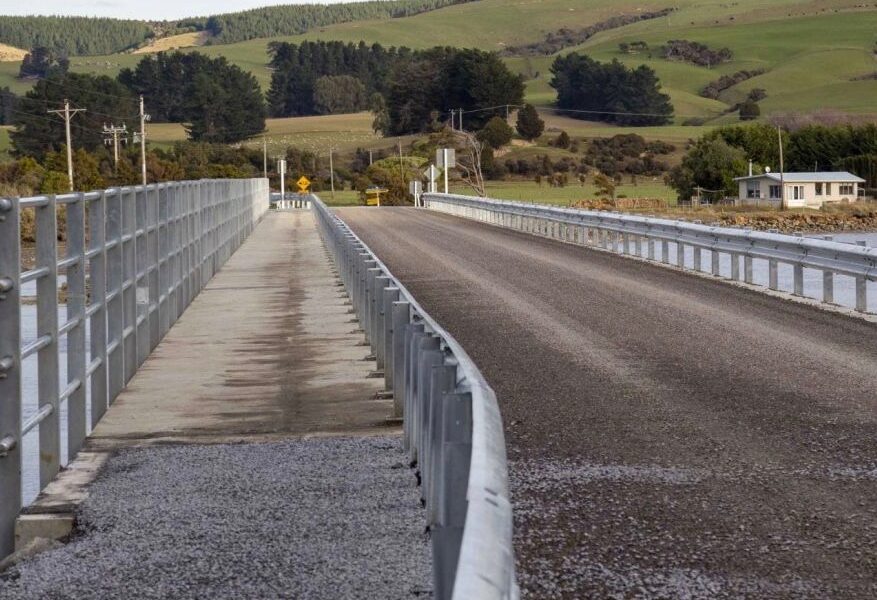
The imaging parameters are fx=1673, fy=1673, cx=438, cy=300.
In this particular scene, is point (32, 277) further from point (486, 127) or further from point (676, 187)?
point (486, 127)

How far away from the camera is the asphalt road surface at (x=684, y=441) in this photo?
712 centimetres

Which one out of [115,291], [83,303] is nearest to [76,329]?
[83,303]

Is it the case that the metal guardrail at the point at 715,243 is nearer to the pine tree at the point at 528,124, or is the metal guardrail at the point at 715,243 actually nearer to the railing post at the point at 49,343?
the railing post at the point at 49,343

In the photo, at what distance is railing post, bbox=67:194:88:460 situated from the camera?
36.8ft

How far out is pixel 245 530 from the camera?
858cm

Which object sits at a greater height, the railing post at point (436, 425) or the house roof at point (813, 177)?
the house roof at point (813, 177)

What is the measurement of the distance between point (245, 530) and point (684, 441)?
2955mm

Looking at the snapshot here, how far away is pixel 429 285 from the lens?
83.4 feet

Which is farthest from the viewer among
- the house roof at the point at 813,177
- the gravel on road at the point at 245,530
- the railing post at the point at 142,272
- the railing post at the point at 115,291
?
the house roof at the point at 813,177

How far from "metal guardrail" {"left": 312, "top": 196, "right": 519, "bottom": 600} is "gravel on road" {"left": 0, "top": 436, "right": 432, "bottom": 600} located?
0.34 meters

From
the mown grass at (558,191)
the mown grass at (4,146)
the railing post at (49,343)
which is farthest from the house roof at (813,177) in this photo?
the railing post at (49,343)

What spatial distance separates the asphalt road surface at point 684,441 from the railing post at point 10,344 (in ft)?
8.94

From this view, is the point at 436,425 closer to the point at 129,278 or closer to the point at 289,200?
the point at 129,278

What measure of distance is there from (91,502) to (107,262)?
4594mm
